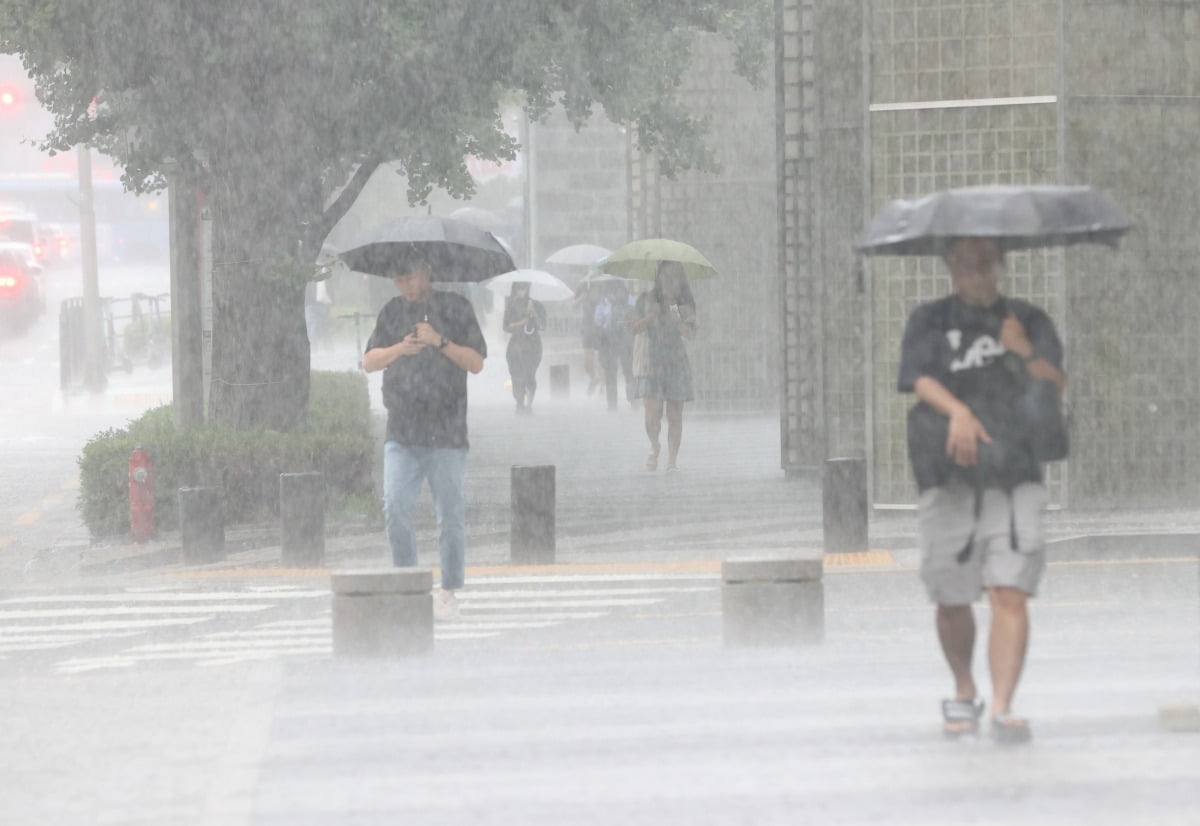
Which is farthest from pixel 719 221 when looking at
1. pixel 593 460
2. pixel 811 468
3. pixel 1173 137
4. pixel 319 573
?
pixel 319 573

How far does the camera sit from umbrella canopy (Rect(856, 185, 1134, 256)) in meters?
7.08

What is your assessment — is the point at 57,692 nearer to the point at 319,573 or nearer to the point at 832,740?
the point at 832,740

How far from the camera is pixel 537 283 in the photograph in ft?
120

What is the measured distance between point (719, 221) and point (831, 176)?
10253mm

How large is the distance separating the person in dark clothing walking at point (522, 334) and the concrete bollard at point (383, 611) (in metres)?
20.6

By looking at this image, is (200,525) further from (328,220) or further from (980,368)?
(980,368)

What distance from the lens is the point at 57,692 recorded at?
9.45 meters

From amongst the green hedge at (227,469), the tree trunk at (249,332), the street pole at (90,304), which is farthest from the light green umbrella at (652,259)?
the street pole at (90,304)

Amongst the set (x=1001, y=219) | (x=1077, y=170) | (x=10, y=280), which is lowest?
(x=1001, y=219)

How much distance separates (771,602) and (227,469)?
716cm

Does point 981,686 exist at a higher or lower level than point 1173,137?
lower

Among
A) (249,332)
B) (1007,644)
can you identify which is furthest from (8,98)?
(1007,644)

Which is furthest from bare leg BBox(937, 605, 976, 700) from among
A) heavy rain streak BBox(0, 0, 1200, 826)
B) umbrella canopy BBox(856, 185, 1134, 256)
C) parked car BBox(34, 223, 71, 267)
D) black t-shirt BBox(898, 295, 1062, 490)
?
parked car BBox(34, 223, 71, 267)

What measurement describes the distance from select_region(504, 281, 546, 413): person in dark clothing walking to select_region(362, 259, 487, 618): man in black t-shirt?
64.4 ft
